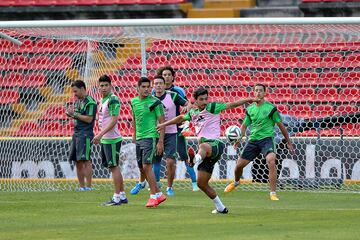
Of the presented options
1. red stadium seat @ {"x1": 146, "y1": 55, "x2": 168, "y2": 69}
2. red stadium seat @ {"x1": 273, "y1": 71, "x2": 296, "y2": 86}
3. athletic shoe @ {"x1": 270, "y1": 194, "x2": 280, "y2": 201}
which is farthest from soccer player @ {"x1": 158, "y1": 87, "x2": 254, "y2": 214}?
red stadium seat @ {"x1": 146, "y1": 55, "x2": 168, "y2": 69}

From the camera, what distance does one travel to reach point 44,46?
2217 cm

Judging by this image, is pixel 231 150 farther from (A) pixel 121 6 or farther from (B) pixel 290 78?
(A) pixel 121 6

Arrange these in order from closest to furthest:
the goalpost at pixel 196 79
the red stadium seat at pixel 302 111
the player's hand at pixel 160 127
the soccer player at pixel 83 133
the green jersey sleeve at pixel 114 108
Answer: the player's hand at pixel 160 127 < the green jersey sleeve at pixel 114 108 < the soccer player at pixel 83 133 < the goalpost at pixel 196 79 < the red stadium seat at pixel 302 111

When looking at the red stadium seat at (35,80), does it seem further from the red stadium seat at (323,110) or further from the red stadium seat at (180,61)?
the red stadium seat at (323,110)

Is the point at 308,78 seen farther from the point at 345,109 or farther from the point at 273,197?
the point at 273,197

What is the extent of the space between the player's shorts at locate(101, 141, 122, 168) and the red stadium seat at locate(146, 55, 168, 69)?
5314mm

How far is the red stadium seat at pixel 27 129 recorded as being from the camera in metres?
21.2

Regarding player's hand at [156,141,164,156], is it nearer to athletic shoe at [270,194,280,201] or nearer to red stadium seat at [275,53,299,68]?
athletic shoe at [270,194,280,201]

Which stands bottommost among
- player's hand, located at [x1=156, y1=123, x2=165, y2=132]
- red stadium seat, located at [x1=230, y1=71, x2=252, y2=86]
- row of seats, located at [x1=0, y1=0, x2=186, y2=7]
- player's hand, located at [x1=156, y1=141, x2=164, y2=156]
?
player's hand, located at [x1=156, y1=141, x2=164, y2=156]

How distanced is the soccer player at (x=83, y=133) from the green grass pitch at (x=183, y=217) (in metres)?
1.21

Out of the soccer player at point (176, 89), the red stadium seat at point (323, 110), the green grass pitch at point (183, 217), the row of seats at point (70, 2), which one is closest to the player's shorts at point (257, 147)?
the green grass pitch at point (183, 217)

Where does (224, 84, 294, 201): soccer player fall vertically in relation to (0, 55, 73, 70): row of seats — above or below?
Result: below

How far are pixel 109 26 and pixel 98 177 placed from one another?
139 inches

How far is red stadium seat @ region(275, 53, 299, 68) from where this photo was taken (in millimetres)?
20219
